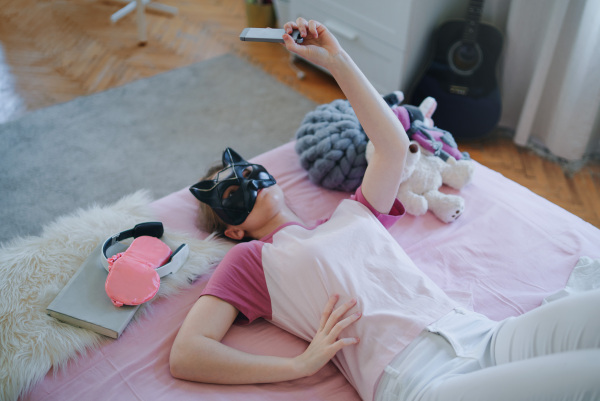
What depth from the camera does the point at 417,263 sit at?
1.59 m

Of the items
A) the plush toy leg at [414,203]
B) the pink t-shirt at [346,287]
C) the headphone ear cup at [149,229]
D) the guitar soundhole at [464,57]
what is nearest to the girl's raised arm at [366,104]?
the pink t-shirt at [346,287]

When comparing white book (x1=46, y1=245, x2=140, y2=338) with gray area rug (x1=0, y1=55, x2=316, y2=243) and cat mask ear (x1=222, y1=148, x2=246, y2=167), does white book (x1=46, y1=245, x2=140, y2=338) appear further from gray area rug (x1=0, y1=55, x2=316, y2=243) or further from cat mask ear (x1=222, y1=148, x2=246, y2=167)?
gray area rug (x1=0, y1=55, x2=316, y2=243)

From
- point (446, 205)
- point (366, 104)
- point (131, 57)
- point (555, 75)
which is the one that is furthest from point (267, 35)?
point (131, 57)

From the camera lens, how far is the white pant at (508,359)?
982 mm

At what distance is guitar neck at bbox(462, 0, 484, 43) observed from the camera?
2.51 meters

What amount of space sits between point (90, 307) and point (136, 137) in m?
1.48

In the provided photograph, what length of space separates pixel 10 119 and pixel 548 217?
2.68m

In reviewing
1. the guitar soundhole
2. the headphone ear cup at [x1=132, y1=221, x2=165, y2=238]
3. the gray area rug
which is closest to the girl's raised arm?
the headphone ear cup at [x1=132, y1=221, x2=165, y2=238]

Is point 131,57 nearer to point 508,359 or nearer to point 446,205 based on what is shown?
point 446,205

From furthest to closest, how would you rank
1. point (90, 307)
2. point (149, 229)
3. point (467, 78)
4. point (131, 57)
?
1. point (131, 57)
2. point (467, 78)
3. point (149, 229)
4. point (90, 307)

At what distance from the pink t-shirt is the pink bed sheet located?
4.0 inches

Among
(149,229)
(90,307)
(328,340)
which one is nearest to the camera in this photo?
(328,340)

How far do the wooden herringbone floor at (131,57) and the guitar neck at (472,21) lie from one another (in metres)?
0.56

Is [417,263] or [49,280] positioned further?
[417,263]
